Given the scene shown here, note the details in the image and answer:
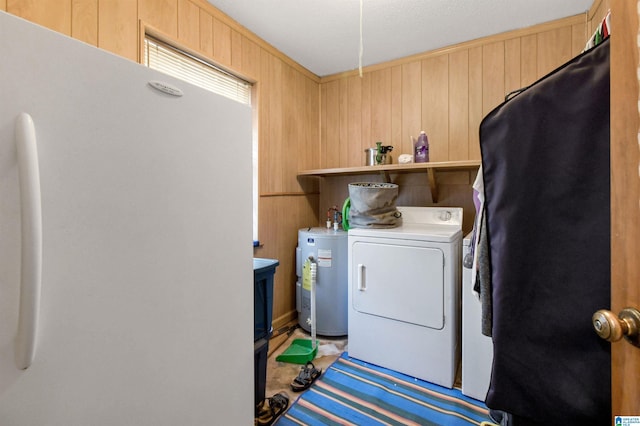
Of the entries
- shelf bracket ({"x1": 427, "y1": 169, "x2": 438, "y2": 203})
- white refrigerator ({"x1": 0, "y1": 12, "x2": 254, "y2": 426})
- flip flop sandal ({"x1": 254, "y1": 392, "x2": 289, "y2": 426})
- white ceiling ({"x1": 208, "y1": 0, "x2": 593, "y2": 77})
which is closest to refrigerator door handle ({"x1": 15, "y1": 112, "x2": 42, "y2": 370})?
white refrigerator ({"x1": 0, "y1": 12, "x2": 254, "y2": 426})

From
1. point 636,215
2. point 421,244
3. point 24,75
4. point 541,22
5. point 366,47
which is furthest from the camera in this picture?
point 366,47

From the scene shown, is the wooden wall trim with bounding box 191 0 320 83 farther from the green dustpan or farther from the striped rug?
the striped rug

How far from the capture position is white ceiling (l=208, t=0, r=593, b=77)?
6.28 feet

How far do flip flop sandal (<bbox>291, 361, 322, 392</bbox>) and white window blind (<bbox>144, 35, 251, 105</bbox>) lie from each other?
2039 millimetres

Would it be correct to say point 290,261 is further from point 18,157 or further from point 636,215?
point 636,215

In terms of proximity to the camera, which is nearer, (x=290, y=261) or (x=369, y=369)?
(x=369, y=369)

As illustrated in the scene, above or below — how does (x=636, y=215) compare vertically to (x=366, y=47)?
below

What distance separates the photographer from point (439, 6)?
6.34 feet

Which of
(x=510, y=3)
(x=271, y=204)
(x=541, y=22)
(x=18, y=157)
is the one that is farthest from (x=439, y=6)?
(x=18, y=157)

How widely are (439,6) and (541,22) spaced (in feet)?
2.79

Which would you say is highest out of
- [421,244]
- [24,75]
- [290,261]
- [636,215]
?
[24,75]

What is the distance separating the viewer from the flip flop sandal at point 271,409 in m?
1.47

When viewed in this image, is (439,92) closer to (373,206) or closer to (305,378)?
(373,206)

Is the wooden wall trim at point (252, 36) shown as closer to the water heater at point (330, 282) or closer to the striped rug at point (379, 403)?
the water heater at point (330, 282)
